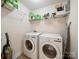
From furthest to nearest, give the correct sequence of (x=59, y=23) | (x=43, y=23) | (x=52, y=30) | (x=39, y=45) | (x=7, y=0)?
(x=43, y=23), (x=52, y=30), (x=59, y=23), (x=39, y=45), (x=7, y=0)

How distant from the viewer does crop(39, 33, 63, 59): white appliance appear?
1545 mm

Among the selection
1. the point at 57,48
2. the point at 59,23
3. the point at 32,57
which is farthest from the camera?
the point at 59,23

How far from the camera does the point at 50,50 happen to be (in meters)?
1.75

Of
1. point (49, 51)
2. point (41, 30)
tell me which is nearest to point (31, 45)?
point (49, 51)

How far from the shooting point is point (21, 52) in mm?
2352

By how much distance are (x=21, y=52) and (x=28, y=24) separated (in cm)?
114

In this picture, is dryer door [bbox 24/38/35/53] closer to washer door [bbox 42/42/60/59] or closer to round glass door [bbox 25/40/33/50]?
round glass door [bbox 25/40/33/50]

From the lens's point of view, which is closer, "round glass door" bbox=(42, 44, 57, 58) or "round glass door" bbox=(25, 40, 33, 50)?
"round glass door" bbox=(42, 44, 57, 58)

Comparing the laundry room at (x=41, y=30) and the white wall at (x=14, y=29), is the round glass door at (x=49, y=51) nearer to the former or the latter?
the laundry room at (x=41, y=30)

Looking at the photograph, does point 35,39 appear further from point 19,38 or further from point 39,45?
point 19,38

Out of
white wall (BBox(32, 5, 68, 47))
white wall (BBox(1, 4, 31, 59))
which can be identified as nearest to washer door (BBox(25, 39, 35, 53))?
white wall (BBox(1, 4, 31, 59))

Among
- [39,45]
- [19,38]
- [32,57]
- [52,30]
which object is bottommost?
[32,57]

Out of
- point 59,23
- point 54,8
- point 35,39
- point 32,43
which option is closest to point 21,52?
point 32,43

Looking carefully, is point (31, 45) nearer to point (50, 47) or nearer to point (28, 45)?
point (28, 45)
